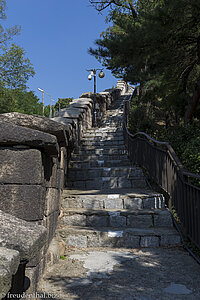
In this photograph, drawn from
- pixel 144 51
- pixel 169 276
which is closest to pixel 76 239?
pixel 169 276

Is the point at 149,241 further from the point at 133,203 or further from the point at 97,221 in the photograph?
the point at 133,203

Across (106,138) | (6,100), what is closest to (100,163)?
(106,138)

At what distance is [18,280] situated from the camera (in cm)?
184

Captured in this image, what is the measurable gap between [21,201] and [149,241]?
260 cm

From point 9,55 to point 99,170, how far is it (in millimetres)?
20484

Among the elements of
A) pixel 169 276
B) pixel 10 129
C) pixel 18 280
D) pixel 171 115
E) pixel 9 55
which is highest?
pixel 9 55

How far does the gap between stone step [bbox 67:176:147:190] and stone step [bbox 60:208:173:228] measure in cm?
202

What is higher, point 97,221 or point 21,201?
point 21,201

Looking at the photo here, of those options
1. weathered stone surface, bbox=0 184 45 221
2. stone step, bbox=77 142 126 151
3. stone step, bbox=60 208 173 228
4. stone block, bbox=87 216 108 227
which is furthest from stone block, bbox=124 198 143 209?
stone step, bbox=77 142 126 151

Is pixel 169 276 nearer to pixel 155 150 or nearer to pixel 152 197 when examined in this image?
pixel 152 197

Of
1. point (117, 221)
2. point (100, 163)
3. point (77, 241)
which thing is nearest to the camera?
point (77, 241)

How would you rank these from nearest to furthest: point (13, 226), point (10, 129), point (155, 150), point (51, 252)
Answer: point (13, 226)
point (10, 129)
point (51, 252)
point (155, 150)

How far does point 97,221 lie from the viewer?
202 inches

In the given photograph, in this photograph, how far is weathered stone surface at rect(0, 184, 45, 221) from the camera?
2.79 meters
